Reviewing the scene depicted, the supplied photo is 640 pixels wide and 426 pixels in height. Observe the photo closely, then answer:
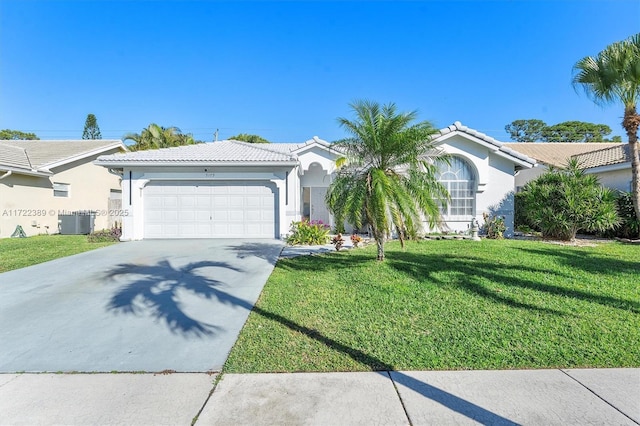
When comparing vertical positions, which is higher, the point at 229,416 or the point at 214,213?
the point at 214,213

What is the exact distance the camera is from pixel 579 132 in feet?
150

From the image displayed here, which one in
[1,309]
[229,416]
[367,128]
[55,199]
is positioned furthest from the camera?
[55,199]

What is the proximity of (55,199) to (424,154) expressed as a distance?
19.6 m

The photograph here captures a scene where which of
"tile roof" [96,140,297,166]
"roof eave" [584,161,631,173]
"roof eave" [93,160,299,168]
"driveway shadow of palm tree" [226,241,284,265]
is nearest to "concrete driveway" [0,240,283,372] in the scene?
"driveway shadow of palm tree" [226,241,284,265]

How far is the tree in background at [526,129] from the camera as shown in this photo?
53156mm

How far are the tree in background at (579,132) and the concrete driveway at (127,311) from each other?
54.0m

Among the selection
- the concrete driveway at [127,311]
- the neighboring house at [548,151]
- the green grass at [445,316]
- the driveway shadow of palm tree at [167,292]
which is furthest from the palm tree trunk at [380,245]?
the neighboring house at [548,151]

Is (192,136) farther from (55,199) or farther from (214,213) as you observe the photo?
(214,213)

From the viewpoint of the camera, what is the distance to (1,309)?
5547mm

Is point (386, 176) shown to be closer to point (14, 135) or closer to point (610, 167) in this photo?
point (610, 167)

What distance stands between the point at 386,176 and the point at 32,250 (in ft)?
42.2

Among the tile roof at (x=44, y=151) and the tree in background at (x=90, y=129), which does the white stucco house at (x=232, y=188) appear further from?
the tree in background at (x=90, y=129)

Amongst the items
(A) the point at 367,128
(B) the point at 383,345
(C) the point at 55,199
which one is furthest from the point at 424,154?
(C) the point at 55,199

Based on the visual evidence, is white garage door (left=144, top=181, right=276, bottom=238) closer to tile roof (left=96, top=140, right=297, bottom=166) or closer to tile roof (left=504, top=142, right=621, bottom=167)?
tile roof (left=96, top=140, right=297, bottom=166)
